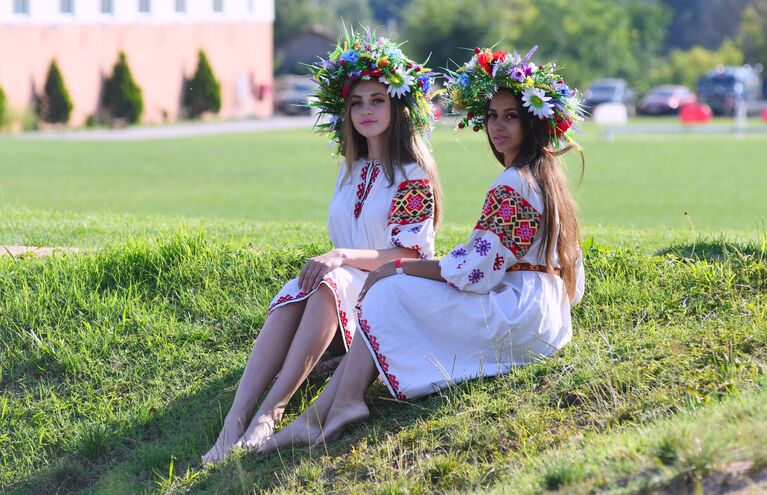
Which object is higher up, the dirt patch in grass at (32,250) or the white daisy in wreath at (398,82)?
the white daisy in wreath at (398,82)

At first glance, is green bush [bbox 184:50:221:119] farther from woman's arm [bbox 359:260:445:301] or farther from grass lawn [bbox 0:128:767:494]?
woman's arm [bbox 359:260:445:301]

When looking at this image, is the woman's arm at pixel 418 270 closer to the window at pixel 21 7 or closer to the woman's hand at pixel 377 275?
the woman's hand at pixel 377 275

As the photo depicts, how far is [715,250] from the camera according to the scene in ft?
21.6

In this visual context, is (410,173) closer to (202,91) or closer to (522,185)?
(522,185)

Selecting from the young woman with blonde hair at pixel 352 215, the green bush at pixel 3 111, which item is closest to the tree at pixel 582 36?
the green bush at pixel 3 111

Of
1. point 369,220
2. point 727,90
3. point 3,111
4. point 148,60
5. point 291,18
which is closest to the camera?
point 369,220

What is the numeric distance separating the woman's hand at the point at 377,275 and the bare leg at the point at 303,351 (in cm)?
15

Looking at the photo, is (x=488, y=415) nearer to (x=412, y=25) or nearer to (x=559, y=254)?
(x=559, y=254)

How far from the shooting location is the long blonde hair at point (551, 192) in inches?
199

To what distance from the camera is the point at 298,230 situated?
8.76m

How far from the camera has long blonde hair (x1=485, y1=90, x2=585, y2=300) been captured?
5059mm

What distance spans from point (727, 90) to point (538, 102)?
5244cm

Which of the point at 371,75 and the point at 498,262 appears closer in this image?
the point at 498,262

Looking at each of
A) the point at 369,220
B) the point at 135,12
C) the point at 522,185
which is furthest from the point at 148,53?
the point at 522,185
